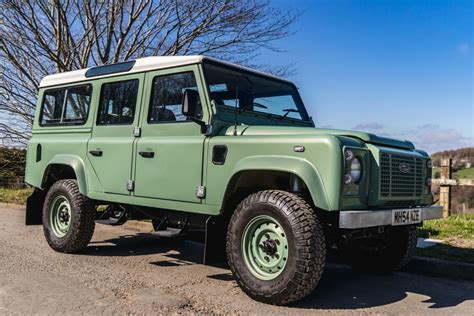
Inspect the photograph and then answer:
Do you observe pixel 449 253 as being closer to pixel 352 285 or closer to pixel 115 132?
pixel 352 285

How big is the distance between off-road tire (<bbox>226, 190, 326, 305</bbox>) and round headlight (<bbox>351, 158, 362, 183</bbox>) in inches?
18.3

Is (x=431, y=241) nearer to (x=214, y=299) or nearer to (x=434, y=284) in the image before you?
(x=434, y=284)

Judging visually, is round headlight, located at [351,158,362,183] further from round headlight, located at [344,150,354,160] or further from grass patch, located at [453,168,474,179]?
grass patch, located at [453,168,474,179]

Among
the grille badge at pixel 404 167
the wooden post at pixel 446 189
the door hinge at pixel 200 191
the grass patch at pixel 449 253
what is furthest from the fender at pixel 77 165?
the wooden post at pixel 446 189

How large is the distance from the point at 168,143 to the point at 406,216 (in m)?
2.55

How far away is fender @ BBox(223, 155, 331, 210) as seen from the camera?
3.92 meters

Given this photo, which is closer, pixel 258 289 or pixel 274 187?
pixel 258 289

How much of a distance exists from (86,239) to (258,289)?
2873 mm

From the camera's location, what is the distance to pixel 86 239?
6.07 metres

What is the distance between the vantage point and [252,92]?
18.4 ft

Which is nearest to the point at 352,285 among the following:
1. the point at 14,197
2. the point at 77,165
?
the point at 77,165

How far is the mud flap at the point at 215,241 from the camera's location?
4598 millimetres

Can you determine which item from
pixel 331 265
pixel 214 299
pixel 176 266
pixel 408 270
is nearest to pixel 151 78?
pixel 176 266

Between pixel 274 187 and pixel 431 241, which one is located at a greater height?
pixel 274 187
